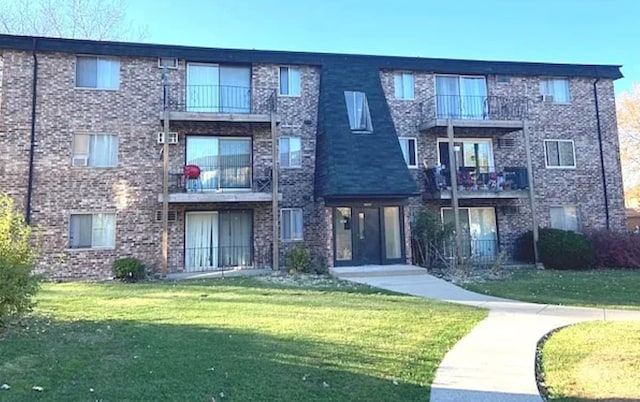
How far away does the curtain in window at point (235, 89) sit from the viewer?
1806 cm

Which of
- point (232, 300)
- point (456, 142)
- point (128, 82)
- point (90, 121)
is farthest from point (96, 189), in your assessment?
point (456, 142)

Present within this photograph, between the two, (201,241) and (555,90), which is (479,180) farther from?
(201,241)

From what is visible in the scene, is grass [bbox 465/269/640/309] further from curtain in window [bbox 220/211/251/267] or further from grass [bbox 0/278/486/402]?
curtain in window [bbox 220/211/251/267]

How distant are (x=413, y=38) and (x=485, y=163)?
739 cm

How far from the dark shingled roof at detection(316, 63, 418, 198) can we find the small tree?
10.1 meters

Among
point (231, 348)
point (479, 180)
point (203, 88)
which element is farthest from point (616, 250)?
point (231, 348)

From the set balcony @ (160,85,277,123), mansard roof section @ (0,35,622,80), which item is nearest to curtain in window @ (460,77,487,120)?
mansard roof section @ (0,35,622,80)

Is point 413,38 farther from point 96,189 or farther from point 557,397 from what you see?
point 557,397

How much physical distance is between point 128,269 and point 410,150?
11.4 m

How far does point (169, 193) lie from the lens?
16422mm

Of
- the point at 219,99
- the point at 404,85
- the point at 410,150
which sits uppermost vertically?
the point at 404,85

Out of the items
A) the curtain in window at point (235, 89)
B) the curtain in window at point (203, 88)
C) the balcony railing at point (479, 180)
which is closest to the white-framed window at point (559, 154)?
the balcony railing at point (479, 180)

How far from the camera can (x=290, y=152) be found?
18.5 m

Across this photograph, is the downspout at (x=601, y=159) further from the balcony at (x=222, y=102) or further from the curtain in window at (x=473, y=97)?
the balcony at (x=222, y=102)
